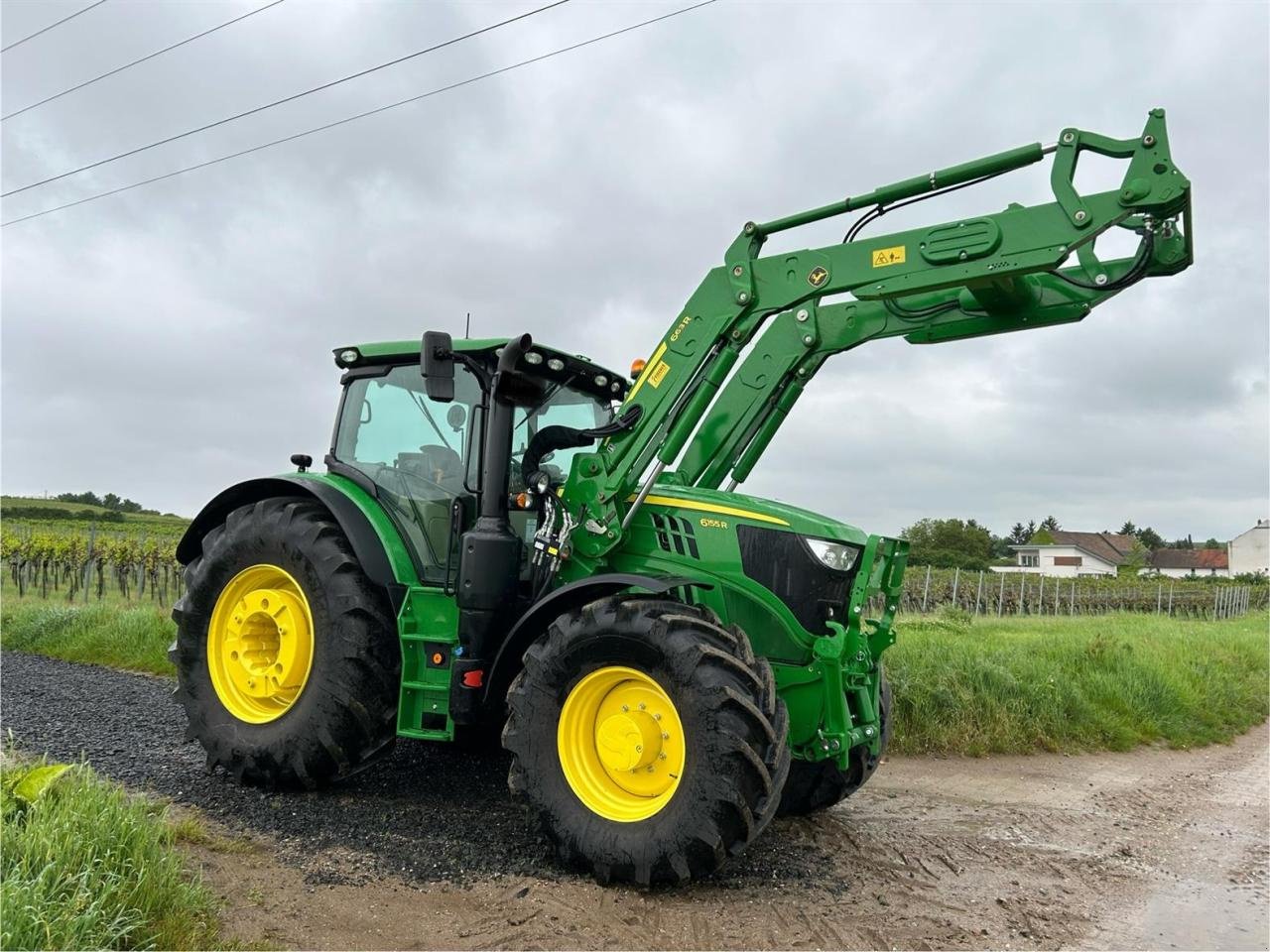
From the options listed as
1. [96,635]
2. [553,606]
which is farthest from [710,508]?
[96,635]

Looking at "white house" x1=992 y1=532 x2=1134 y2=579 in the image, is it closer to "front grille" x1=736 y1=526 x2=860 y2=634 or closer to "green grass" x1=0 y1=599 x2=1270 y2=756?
"green grass" x1=0 y1=599 x2=1270 y2=756

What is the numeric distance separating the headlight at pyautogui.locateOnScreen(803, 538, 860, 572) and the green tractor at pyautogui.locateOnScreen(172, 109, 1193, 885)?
2 centimetres

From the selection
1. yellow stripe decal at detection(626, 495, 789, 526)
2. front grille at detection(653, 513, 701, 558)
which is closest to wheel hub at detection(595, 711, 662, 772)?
front grille at detection(653, 513, 701, 558)

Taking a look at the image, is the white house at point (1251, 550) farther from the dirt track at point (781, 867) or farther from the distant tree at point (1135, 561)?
the dirt track at point (781, 867)

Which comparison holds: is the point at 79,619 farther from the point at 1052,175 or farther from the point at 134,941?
the point at 1052,175

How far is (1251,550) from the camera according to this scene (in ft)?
238

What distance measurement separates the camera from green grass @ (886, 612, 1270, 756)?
24.6ft

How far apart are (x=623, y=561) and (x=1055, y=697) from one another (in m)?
5.10

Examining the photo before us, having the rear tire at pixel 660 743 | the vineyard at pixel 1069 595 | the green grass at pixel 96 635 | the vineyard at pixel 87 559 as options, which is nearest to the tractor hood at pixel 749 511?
the rear tire at pixel 660 743

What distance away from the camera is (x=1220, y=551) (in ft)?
266

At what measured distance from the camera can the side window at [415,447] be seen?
208 inches

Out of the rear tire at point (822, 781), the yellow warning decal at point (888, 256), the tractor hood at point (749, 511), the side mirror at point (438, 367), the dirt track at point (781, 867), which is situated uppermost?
the yellow warning decal at point (888, 256)

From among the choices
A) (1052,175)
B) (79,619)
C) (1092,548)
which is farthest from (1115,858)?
(1092,548)

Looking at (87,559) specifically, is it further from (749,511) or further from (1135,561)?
(1135,561)
